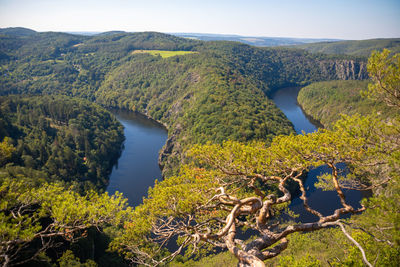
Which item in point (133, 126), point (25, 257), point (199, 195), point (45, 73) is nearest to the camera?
point (199, 195)

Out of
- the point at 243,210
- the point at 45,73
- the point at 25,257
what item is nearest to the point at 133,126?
the point at 25,257

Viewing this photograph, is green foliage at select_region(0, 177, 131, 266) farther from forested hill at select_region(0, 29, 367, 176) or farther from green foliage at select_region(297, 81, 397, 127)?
green foliage at select_region(297, 81, 397, 127)

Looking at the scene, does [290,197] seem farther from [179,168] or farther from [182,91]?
[182,91]

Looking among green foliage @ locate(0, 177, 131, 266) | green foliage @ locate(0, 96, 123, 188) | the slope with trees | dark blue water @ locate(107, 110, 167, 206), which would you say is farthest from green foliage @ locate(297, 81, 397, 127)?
green foliage @ locate(0, 177, 131, 266)

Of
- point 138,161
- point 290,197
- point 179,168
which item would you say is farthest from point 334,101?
point 290,197

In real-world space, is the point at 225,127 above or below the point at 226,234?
below

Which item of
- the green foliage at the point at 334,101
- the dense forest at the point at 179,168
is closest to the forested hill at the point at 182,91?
the dense forest at the point at 179,168

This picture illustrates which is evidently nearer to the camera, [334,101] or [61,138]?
[61,138]

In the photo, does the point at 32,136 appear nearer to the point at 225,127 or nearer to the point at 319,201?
the point at 225,127
